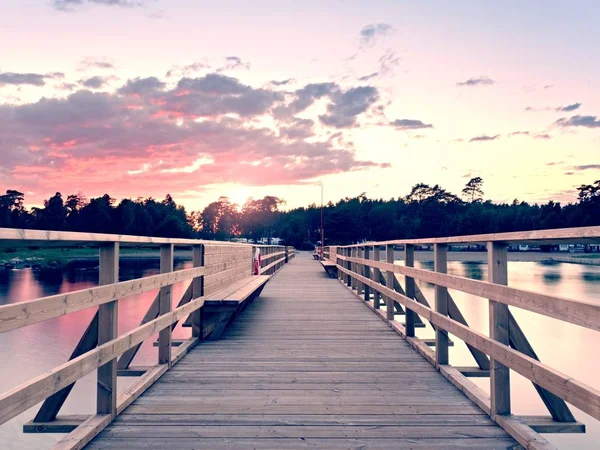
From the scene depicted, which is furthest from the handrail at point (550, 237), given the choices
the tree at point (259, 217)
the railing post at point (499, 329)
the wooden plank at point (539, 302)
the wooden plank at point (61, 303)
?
the tree at point (259, 217)

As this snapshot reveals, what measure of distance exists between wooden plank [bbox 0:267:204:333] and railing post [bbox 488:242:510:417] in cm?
252

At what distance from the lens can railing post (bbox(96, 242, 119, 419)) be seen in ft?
10.4

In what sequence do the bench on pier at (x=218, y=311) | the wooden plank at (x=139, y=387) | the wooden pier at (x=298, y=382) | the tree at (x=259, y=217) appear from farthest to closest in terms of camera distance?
the tree at (x=259, y=217)
the bench on pier at (x=218, y=311)
the wooden plank at (x=139, y=387)
the wooden pier at (x=298, y=382)

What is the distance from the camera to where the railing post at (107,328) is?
3.17m

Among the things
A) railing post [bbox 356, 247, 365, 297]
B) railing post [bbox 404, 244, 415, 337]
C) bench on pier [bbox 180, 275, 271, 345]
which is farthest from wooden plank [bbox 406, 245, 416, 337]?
railing post [bbox 356, 247, 365, 297]

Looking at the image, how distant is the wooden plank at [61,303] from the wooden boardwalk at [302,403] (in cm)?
86

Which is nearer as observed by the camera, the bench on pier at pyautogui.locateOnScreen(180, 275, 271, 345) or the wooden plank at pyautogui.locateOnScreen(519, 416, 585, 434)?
the wooden plank at pyautogui.locateOnScreen(519, 416, 585, 434)

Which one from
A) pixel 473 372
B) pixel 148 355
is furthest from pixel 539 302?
pixel 148 355

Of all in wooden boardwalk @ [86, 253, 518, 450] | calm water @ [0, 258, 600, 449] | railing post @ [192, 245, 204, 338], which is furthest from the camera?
calm water @ [0, 258, 600, 449]

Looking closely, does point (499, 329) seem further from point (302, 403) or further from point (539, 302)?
point (302, 403)

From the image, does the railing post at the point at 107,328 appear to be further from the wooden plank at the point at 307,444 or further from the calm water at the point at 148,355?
the calm water at the point at 148,355

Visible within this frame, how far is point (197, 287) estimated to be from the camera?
227 inches

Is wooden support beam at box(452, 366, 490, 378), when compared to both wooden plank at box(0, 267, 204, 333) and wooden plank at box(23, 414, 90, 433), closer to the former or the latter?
wooden plank at box(0, 267, 204, 333)

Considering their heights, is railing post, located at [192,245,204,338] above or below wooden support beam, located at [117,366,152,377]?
above
